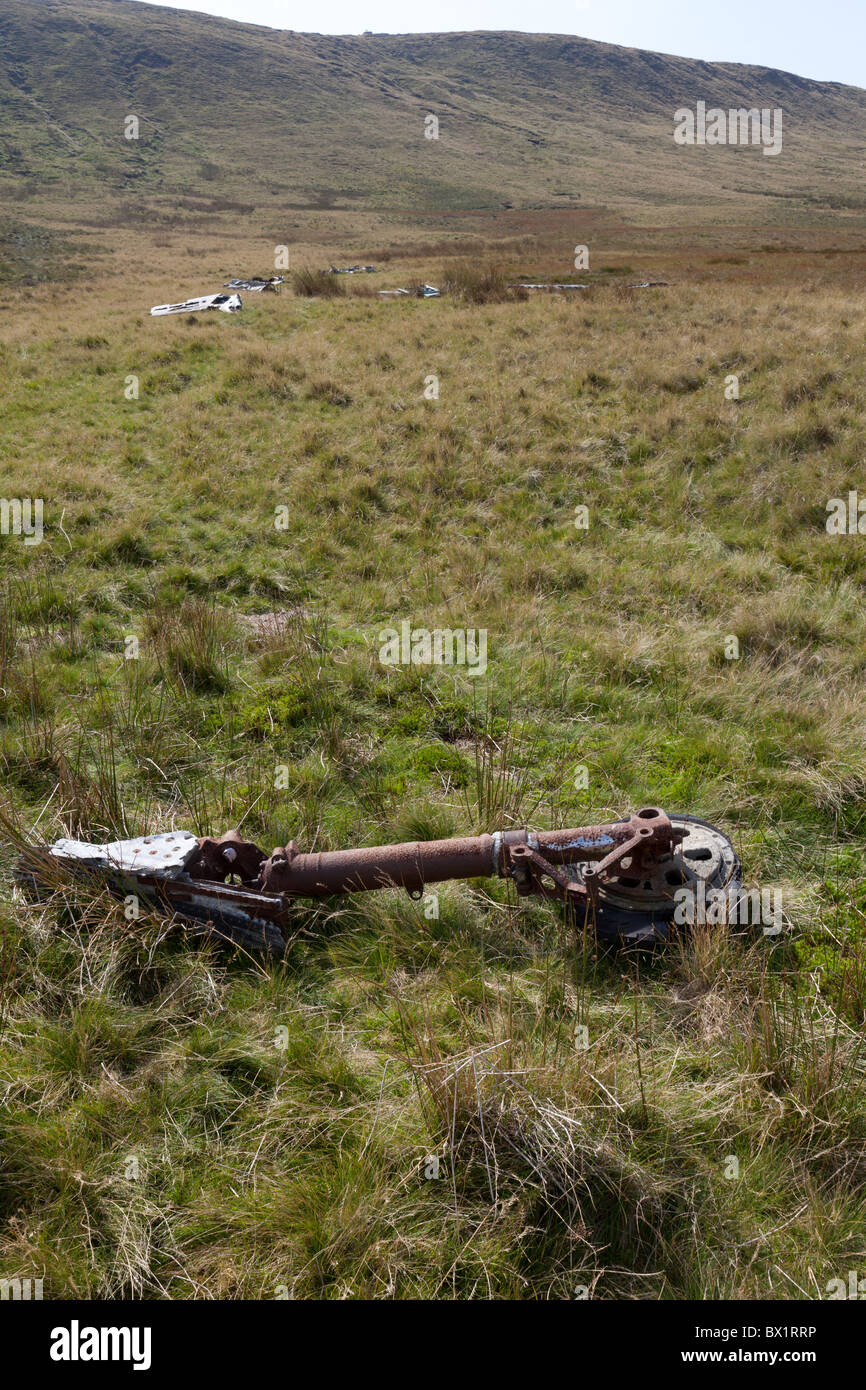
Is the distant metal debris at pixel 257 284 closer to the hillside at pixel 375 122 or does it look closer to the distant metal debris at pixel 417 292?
the distant metal debris at pixel 417 292

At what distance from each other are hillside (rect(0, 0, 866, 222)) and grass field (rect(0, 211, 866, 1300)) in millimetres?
64782

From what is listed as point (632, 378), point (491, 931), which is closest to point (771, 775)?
point (491, 931)

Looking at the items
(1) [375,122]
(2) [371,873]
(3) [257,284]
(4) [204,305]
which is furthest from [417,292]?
(1) [375,122]

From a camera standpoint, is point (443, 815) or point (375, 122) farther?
point (375, 122)

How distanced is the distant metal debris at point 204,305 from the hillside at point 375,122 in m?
53.2

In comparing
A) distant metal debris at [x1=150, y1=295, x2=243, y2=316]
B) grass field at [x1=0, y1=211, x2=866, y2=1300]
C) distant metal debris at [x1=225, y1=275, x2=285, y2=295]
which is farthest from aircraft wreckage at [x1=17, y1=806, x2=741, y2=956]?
distant metal debris at [x1=225, y1=275, x2=285, y2=295]

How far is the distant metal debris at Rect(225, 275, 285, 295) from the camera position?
83.7 ft

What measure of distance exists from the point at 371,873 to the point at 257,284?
2814 cm

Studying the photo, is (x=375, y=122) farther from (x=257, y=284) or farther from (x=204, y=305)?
(x=204, y=305)

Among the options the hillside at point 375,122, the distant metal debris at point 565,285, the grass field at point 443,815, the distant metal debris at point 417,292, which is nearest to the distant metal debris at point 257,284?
the distant metal debris at point 417,292

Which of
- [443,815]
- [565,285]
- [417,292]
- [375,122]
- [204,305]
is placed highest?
[375,122]

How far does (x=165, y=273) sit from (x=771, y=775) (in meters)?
37.0

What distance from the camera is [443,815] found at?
13.5 ft

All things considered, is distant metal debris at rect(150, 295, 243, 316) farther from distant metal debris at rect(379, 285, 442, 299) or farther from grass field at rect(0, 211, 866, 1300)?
grass field at rect(0, 211, 866, 1300)
